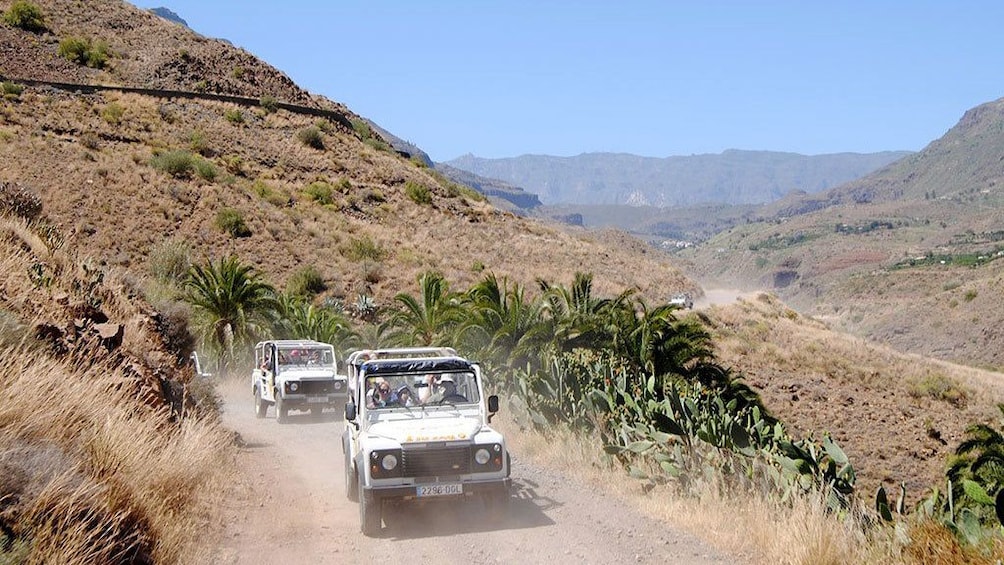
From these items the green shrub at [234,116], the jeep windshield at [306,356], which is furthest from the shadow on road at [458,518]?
the green shrub at [234,116]

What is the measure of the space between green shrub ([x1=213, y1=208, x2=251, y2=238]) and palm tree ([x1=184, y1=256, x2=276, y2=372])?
18.7 m

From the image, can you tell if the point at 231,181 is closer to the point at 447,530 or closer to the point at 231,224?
the point at 231,224

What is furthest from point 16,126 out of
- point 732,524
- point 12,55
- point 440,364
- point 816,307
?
point 816,307

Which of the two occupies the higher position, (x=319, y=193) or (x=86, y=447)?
(x=319, y=193)

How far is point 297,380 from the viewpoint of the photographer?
1889 cm

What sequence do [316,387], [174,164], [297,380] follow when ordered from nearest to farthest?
[297,380]
[316,387]
[174,164]

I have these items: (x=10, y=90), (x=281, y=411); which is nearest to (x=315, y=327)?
(x=281, y=411)

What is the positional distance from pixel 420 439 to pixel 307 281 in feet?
118

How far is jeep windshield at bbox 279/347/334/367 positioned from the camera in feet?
65.6

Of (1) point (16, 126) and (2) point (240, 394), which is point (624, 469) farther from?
(1) point (16, 126)

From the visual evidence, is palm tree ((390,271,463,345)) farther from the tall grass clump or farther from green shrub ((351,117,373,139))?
green shrub ((351,117,373,139))

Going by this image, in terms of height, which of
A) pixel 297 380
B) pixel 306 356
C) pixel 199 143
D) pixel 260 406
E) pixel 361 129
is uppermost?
pixel 361 129

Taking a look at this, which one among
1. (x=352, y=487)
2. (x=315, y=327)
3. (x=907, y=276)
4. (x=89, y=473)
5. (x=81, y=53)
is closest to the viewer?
(x=89, y=473)

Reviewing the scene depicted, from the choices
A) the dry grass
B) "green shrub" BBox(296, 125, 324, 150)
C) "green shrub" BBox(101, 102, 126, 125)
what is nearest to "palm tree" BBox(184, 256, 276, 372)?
the dry grass
